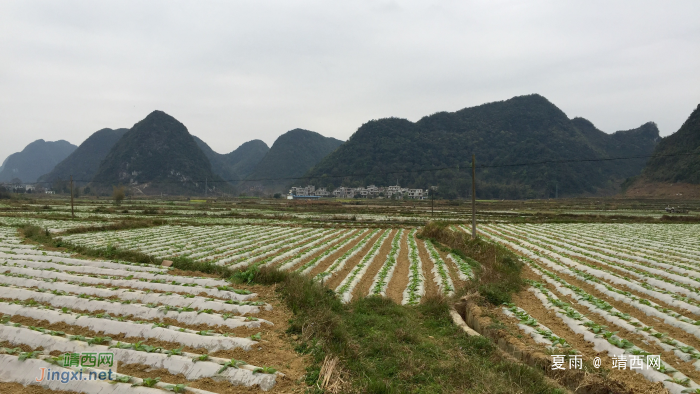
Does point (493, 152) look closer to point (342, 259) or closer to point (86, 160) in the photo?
point (342, 259)

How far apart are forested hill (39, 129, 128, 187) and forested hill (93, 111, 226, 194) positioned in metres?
36.5

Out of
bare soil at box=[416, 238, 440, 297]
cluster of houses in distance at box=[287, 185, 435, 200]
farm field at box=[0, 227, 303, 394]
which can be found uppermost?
cluster of houses in distance at box=[287, 185, 435, 200]

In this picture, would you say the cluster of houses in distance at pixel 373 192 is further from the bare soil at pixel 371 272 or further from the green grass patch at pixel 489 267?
the bare soil at pixel 371 272

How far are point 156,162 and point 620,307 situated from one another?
161 metres

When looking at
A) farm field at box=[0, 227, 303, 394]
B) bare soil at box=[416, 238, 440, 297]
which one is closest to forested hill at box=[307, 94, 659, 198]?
bare soil at box=[416, 238, 440, 297]

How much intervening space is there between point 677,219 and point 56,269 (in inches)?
1971

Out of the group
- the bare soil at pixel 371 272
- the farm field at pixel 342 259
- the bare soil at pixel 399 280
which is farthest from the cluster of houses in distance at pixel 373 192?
the bare soil at pixel 399 280

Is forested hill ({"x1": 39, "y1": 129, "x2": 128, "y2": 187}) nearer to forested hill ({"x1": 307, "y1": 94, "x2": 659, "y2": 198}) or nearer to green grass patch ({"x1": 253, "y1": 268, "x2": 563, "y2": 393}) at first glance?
forested hill ({"x1": 307, "y1": 94, "x2": 659, "y2": 198})

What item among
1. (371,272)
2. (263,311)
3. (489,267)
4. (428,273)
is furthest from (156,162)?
(263,311)

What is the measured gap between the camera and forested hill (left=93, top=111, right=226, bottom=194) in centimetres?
13612

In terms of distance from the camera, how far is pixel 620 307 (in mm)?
8352

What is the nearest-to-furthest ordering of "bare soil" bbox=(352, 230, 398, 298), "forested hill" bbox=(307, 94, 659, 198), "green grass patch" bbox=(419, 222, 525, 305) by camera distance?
"green grass patch" bbox=(419, 222, 525, 305)
"bare soil" bbox=(352, 230, 398, 298)
"forested hill" bbox=(307, 94, 659, 198)

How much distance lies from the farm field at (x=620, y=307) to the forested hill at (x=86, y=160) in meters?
202

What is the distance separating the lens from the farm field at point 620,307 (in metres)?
5.72
